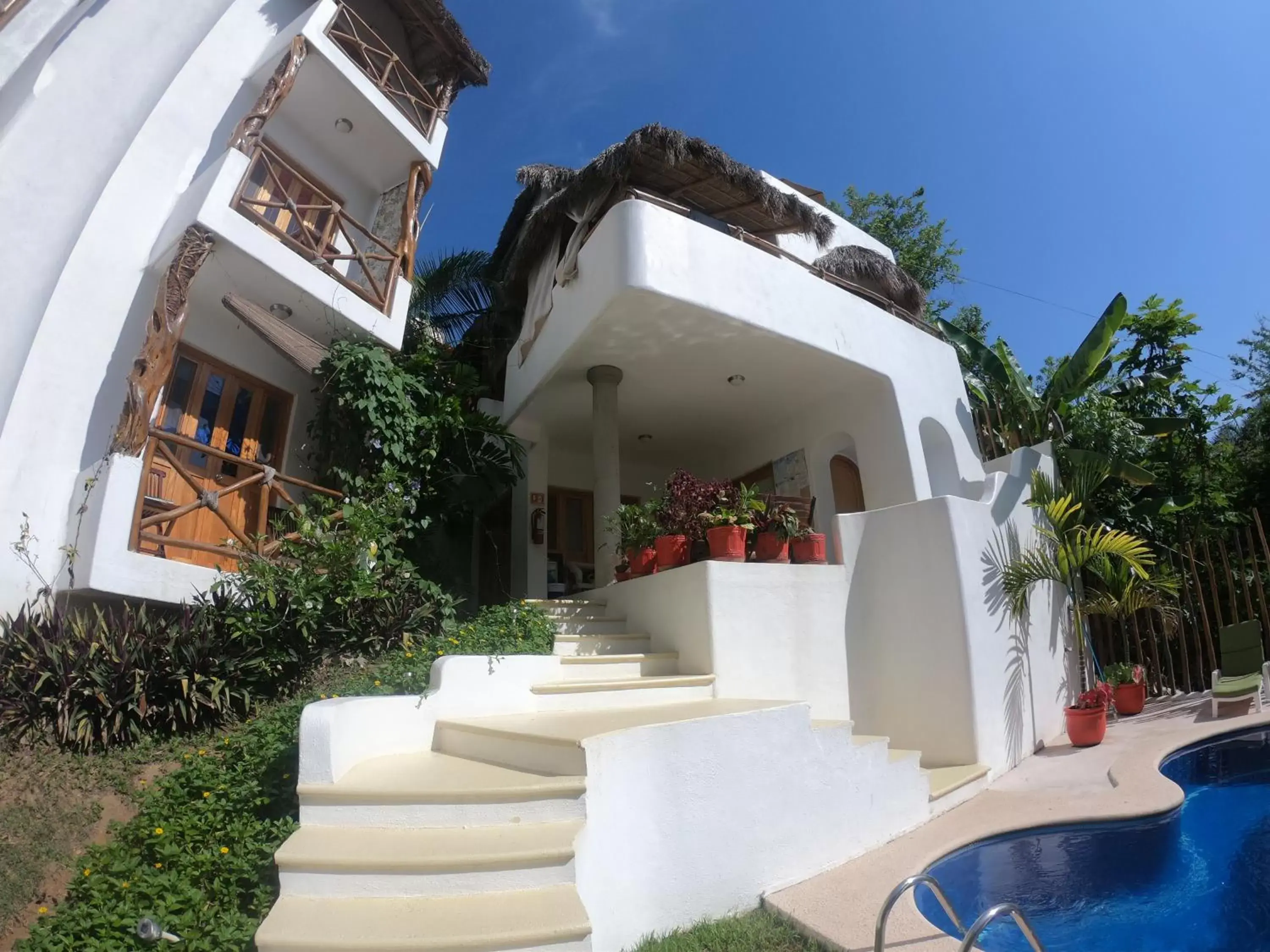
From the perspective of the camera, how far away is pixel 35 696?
5.34 meters

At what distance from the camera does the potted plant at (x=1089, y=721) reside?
25.1 feet

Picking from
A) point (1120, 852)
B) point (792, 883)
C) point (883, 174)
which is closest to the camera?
point (792, 883)

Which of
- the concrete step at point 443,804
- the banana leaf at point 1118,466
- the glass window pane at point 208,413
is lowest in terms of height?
the concrete step at point 443,804

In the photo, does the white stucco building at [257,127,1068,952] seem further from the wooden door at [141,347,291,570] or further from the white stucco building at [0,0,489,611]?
the wooden door at [141,347,291,570]

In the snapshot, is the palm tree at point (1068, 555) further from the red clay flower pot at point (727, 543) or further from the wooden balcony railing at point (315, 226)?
the wooden balcony railing at point (315, 226)

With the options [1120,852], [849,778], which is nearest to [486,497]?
[849,778]

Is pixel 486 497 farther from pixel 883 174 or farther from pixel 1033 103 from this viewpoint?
pixel 883 174

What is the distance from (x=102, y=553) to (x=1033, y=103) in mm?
13601

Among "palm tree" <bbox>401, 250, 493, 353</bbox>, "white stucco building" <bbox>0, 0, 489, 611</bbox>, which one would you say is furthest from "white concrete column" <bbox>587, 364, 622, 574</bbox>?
"palm tree" <bbox>401, 250, 493, 353</bbox>

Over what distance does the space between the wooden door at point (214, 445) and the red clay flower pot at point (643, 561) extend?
13.6 feet

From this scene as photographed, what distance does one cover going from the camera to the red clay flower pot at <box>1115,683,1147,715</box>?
905 cm

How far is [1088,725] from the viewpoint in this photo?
301 inches

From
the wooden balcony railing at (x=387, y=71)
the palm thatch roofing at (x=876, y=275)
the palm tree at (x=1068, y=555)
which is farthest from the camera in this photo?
Result: the palm thatch roofing at (x=876, y=275)

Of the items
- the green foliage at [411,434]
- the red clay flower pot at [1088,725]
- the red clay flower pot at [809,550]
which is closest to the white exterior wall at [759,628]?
the red clay flower pot at [809,550]
